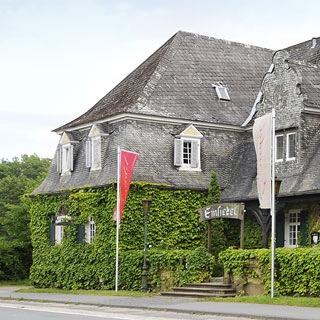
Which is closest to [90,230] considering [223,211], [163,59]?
[223,211]

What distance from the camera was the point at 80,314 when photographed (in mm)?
22984

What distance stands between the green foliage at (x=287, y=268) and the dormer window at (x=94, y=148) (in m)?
10.8

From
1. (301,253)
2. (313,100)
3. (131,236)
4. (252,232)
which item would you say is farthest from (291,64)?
(301,253)

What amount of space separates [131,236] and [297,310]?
14.4m

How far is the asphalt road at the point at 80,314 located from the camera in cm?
2122

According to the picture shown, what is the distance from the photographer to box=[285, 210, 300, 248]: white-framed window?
3381 cm

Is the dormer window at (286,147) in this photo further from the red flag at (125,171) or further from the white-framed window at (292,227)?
the red flag at (125,171)

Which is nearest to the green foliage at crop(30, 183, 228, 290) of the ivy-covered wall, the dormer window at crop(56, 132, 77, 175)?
the ivy-covered wall

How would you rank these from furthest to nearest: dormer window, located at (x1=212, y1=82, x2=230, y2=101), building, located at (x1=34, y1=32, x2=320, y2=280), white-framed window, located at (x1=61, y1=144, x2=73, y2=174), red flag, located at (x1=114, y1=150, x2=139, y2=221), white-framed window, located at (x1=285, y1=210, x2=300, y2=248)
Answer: dormer window, located at (x1=212, y1=82, x2=230, y2=101) → white-framed window, located at (x1=61, y1=144, x2=73, y2=174) → building, located at (x1=34, y1=32, x2=320, y2=280) → white-framed window, located at (x1=285, y1=210, x2=300, y2=248) → red flag, located at (x1=114, y1=150, x2=139, y2=221)

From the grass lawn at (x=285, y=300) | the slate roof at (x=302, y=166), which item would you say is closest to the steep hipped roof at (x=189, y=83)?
the slate roof at (x=302, y=166)

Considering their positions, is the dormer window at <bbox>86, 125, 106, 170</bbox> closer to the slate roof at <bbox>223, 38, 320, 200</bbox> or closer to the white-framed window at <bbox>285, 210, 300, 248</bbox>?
the slate roof at <bbox>223, 38, 320, 200</bbox>

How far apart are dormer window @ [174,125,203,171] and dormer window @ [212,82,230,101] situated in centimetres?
308

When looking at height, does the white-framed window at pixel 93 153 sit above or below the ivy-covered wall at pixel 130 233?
above

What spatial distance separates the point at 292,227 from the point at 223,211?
3661 mm
